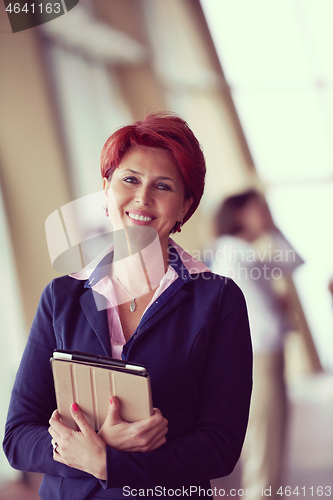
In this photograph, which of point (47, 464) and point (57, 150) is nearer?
point (47, 464)

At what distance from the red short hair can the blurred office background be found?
473 mm

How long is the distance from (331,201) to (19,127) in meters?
1.40

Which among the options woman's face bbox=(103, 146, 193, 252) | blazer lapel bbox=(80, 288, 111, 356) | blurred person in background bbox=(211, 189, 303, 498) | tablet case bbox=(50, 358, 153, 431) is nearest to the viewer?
tablet case bbox=(50, 358, 153, 431)

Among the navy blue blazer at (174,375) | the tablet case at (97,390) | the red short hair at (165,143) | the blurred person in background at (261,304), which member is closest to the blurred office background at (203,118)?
the blurred person in background at (261,304)

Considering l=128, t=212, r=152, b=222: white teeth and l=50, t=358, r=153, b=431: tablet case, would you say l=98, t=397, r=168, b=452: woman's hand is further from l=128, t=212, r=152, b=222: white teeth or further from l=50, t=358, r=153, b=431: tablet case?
l=128, t=212, r=152, b=222: white teeth

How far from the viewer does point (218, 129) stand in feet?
5.91

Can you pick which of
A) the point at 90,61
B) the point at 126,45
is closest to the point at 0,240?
the point at 90,61

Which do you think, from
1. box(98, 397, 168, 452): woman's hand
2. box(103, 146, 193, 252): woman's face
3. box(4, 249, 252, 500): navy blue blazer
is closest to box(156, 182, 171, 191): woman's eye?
box(103, 146, 193, 252): woman's face

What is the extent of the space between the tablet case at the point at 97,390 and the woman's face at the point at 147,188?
1.54ft

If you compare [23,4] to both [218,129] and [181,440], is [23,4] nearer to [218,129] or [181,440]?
[218,129]

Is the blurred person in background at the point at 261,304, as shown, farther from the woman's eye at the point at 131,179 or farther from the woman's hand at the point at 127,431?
the woman's hand at the point at 127,431

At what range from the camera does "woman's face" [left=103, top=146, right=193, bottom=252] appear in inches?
50.3

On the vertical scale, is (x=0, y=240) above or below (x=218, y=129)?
below

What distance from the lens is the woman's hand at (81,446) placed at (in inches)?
39.9
